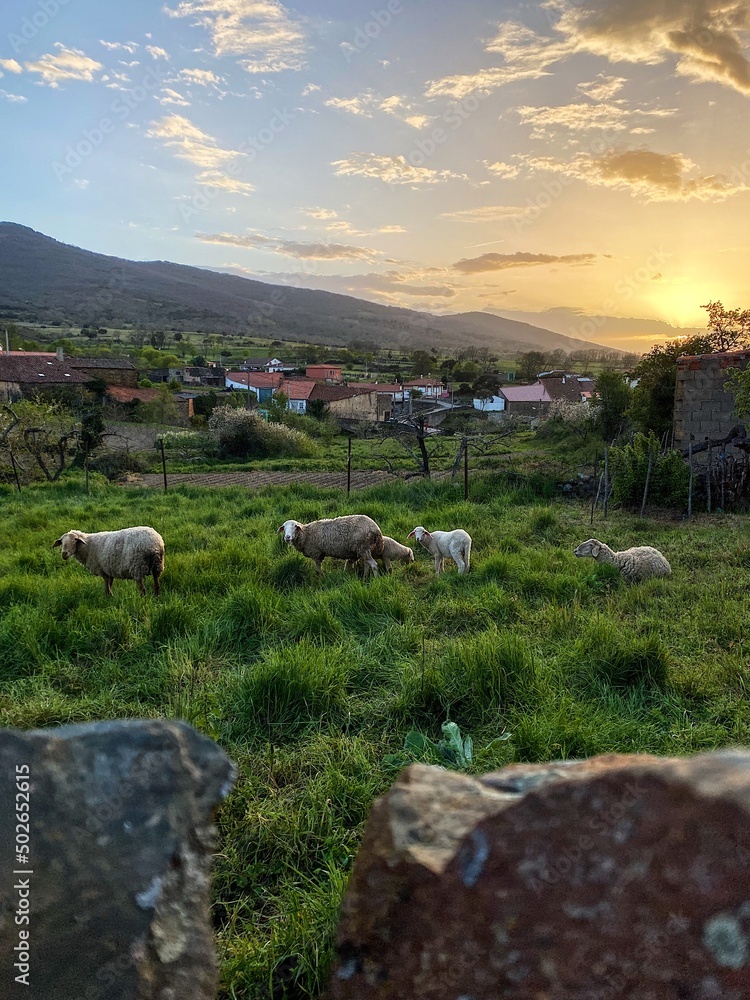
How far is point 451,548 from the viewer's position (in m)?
8.59

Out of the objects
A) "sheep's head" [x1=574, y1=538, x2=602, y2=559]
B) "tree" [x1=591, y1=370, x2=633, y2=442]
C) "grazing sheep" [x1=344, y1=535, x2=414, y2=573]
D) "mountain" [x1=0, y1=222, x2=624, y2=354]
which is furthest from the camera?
"mountain" [x1=0, y1=222, x2=624, y2=354]

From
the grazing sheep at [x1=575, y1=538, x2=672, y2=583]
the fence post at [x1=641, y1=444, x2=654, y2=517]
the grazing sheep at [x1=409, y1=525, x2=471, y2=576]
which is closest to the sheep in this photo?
the grazing sheep at [x1=409, y1=525, x2=471, y2=576]

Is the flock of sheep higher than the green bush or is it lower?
lower

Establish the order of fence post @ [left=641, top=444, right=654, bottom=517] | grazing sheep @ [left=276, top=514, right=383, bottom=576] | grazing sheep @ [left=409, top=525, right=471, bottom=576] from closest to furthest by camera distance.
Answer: grazing sheep @ [left=409, top=525, right=471, bottom=576]
grazing sheep @ [left=276, top=514, right=383, bottom=576]
fence post @ [left=641, top=444, right=654, bottom=517]

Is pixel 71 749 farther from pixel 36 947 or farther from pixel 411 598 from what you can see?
pixel 411 598

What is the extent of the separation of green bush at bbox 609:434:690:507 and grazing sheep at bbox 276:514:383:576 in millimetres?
7160

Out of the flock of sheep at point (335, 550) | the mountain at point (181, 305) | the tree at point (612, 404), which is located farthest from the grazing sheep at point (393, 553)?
the mountain at point (181, 305)

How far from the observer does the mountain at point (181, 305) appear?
130 meters

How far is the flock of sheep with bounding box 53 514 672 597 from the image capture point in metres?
7.58

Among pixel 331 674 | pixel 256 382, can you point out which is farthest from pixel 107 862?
pixel 256 382

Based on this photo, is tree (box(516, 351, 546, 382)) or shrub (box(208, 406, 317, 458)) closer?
shrub (box(208, 406, 317, 458))

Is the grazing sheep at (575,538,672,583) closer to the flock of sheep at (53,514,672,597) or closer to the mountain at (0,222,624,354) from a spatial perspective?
the flock of sheep at (53,514,672,597)

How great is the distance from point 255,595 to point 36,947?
4.64 m

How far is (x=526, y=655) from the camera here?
4680mm
